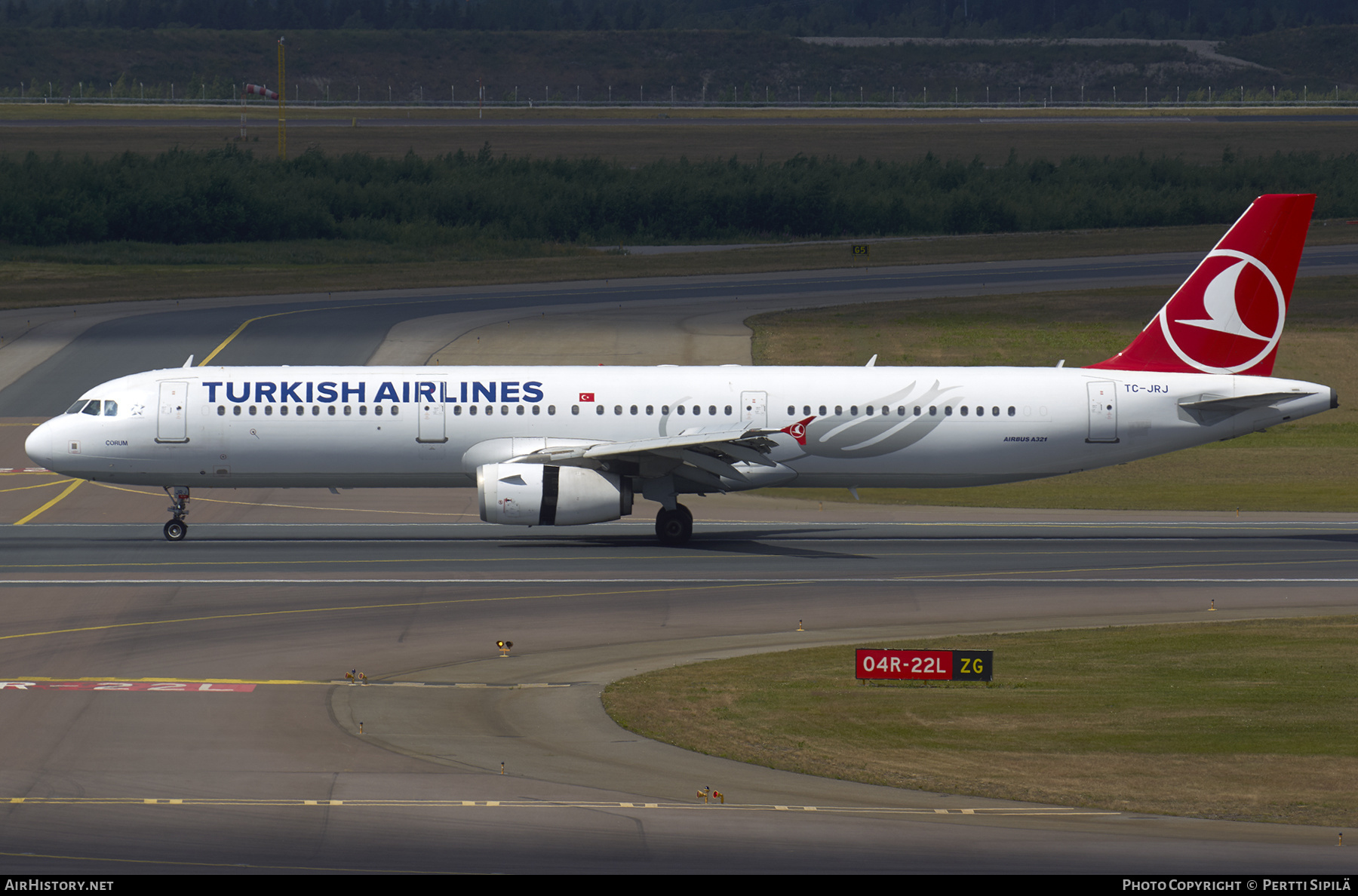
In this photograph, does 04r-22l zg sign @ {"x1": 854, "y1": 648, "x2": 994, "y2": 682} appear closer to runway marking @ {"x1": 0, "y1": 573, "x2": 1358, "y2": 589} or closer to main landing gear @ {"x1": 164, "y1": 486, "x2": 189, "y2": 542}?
runway marking @ {"x1": 0, "y1": 573, "x2": 1358, "y2": 589}

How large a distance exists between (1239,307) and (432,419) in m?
22.9

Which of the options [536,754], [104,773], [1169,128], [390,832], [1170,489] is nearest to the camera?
[390,832]

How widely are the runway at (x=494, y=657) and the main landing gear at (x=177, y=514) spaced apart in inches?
23.6

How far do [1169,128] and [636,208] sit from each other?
7713 centimetres

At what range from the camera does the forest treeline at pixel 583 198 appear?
363ft

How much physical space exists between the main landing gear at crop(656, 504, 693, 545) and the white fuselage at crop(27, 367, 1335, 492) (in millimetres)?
742

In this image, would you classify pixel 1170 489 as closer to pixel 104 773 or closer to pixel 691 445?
pixel 691 445

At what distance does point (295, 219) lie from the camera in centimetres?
11312

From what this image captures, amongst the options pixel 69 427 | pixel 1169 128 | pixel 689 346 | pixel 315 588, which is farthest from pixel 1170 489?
pixel 1169 128

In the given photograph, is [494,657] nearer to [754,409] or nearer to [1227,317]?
[754,409]

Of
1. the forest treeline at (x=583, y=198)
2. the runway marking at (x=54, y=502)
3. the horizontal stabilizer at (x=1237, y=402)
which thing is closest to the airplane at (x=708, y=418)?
the horizontal stabilizer at (x=1237, y=402)

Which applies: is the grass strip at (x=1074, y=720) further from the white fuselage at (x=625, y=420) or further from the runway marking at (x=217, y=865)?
the white fuselage at (x=625, y=420)

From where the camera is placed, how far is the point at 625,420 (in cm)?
4391

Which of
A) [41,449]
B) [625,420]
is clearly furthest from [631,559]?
[41,449]
